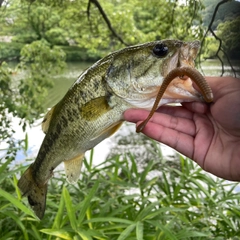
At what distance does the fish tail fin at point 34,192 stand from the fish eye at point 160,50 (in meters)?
0.99

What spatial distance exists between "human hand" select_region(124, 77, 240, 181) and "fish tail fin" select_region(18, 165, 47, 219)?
2.33 feet

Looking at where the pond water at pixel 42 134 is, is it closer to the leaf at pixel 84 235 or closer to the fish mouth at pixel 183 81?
the leaf at pixel 84 235

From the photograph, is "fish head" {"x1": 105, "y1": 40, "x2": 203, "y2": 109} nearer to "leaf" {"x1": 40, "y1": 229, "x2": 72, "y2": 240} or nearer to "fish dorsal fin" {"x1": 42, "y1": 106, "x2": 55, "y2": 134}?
"fish dorsal fin" {"x1": 42, "y1": 106, "x2": 55, "y2": 134}

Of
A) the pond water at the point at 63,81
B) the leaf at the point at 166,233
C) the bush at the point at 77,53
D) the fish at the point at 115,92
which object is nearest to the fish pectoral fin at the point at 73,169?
the fish at the point at 115,92

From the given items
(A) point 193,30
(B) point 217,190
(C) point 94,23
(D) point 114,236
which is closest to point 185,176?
(B) point 217,190

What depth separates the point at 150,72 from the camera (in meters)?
1.29

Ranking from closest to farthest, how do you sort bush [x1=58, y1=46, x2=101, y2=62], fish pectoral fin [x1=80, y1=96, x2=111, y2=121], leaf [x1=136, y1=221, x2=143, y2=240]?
1. fish pectoral fin [x1=80, y1=96, x2=111, y2=121]
2. leaf [x1=136, y1=221, x2=143, y2=240]
3. bush [x1=58, y1=46, x2=101, y2=62]

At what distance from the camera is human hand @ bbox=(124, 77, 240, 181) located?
1.39 m

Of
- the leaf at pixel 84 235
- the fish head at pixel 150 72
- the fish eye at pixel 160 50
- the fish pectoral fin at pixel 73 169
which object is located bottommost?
the leaf at pixel 84 235

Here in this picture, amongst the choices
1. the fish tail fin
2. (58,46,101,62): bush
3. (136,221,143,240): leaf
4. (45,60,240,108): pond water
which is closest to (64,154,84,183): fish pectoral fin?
the fish tail fin

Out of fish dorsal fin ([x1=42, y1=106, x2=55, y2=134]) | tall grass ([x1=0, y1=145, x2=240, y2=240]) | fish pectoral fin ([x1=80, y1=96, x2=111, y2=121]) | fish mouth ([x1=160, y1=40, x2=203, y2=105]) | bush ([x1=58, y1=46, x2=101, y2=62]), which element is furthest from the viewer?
bush ([x1=58, y1=46, x2=101, y2=62])

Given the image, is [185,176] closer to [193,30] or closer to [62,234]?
[62,234]

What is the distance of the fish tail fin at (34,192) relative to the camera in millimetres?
1820

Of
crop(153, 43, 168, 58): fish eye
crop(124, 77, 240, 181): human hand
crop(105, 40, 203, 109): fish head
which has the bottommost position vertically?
crop(124, 77, 240, 181): human hand
